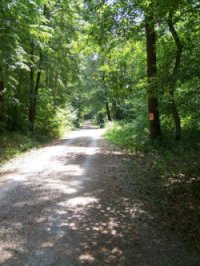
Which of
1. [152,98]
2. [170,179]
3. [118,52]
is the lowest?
[170,179]

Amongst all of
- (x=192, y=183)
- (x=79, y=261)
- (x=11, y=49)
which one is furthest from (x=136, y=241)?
(x=11, y=49)

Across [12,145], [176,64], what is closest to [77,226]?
[176,64]

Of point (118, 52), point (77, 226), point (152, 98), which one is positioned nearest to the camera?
point (77, 226)

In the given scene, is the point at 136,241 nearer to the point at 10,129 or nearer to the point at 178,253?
the point at 178,253

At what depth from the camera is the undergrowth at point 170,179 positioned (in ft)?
19.5

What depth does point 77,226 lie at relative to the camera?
17.7 feet

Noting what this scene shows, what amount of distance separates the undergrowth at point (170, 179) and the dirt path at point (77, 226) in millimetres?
391

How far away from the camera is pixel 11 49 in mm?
10977

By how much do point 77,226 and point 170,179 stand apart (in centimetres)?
429

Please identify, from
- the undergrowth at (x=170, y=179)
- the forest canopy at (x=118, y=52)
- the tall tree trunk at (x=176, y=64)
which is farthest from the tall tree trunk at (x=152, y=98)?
the tall tree trunk at (x=176, y=64)

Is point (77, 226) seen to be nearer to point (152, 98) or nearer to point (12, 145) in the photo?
point (152, 98)

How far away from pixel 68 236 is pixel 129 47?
12.4 meters

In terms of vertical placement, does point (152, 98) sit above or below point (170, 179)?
above

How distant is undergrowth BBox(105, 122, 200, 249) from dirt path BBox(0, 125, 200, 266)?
391mm
